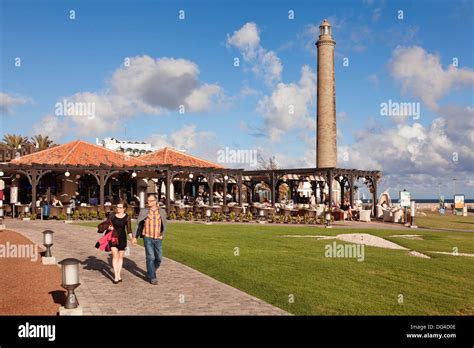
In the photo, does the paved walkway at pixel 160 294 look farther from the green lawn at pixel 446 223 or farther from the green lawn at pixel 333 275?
the green lawn at pixel 446 223

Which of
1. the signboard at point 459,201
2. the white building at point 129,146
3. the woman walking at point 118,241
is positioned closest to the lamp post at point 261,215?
the woman walking at point 118,241

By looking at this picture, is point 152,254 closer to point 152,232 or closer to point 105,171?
point 152,232

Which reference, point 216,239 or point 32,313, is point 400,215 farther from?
point 32,313

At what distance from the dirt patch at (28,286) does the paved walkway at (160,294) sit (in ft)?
1.51

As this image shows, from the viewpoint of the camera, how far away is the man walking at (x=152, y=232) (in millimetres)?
8969

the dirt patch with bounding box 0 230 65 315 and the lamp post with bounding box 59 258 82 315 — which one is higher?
the lamp post with bounding box 59 258 82 315

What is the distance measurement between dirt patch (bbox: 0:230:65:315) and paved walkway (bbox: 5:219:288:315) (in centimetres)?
46

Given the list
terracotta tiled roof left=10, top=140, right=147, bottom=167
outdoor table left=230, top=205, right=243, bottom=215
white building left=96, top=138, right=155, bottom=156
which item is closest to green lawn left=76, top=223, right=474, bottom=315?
outdoor table left=230, top=205, right=243, bottom=215

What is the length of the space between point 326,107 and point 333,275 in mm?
32729

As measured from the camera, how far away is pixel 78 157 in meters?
30.6

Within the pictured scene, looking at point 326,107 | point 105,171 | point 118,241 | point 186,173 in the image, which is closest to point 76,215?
point 105,171

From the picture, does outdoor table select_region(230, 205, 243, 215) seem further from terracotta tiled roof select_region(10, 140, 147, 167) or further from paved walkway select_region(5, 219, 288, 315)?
paved walkway select_region(5, 219, 288, 315)

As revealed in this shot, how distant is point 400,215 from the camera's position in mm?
28578

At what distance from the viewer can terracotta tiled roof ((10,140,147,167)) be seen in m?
29.5
